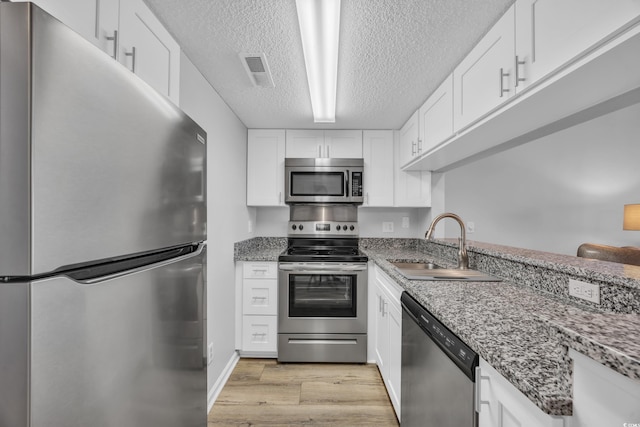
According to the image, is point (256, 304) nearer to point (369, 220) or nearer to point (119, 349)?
point (369, 220)

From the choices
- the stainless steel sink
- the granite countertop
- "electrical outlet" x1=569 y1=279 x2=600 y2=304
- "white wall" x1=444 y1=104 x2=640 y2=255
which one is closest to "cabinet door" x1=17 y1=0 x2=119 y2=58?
the granite countertop

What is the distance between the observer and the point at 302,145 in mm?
2980

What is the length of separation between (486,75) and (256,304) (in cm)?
238

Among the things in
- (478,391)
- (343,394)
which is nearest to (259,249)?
(343,394)

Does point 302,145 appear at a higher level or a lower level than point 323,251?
higher

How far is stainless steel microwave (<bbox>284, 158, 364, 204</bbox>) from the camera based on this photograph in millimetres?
2896

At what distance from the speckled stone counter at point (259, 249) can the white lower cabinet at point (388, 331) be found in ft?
3.16

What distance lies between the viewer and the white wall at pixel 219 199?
5.96 feet

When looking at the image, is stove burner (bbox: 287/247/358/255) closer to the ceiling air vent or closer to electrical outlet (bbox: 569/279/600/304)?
the ceiling air vent

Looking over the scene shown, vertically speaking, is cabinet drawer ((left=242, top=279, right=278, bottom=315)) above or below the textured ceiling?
below

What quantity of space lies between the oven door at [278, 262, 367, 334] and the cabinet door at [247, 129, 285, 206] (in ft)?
2.65

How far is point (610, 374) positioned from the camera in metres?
0.42

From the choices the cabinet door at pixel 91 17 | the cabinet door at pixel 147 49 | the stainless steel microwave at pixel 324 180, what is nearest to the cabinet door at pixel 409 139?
the stainless steel microwave at pixel 324 180

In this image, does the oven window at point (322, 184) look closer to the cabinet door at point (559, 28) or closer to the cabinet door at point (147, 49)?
the cabinet door at point (147, 49)
